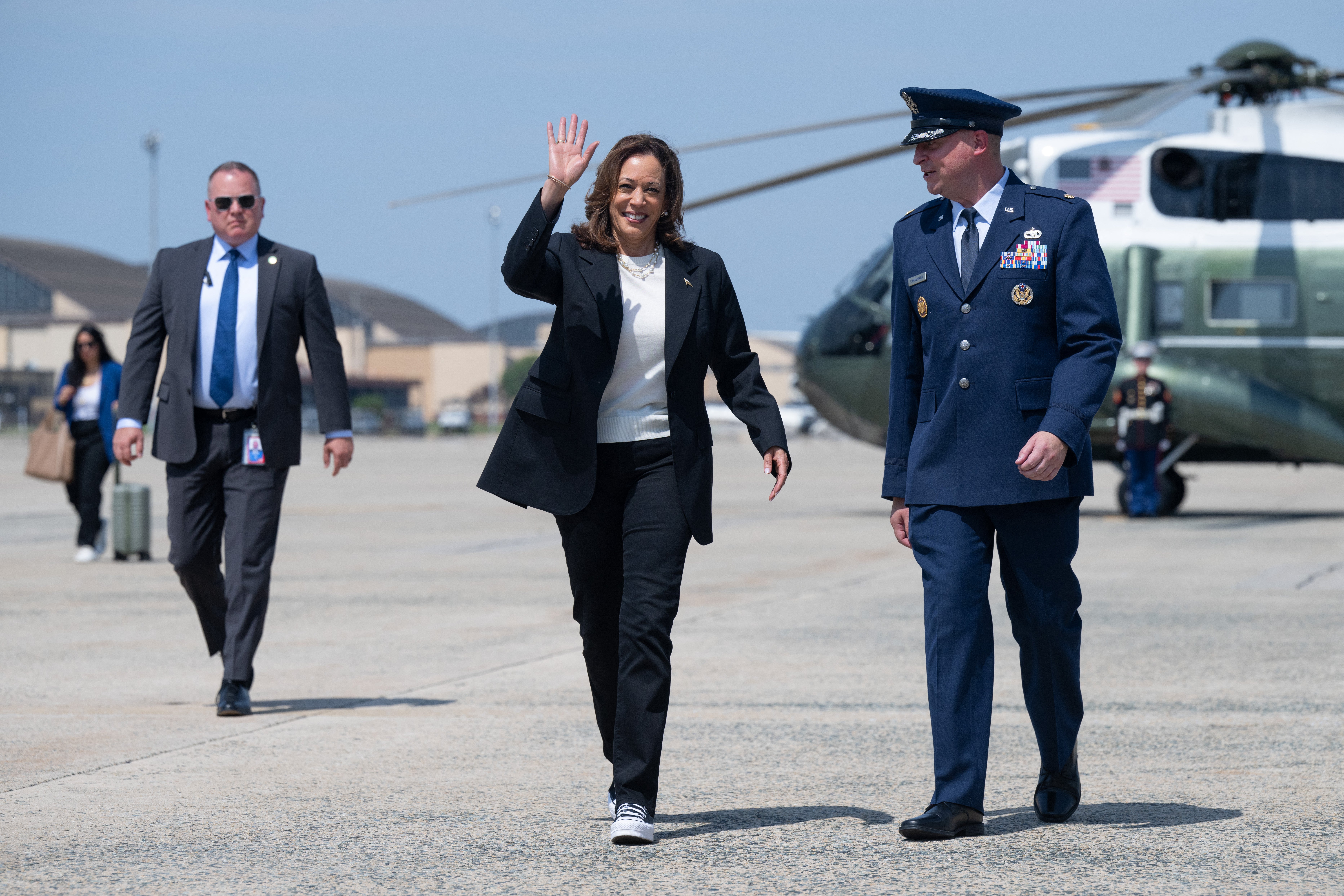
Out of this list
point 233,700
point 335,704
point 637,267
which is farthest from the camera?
point 335,704

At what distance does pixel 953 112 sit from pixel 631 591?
57.4 inches

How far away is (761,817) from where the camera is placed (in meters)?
4.61

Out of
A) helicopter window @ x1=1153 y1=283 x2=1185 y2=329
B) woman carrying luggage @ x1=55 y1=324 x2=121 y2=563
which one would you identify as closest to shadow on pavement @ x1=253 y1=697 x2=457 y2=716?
woman carrying luggage @ x1=55 y1=324 x2=121 y2=563

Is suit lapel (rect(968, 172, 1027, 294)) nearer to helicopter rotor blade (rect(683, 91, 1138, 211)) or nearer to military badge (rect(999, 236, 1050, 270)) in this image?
military badge (rect(999, 236, 1050, 270))

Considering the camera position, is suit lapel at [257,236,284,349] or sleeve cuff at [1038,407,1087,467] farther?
suit lapel at [257,236,284,349]

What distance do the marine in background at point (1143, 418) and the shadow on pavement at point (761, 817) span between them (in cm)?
1284

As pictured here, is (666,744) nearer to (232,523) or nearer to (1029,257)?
(232,523)

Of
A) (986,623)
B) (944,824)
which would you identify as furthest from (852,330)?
(944,824)

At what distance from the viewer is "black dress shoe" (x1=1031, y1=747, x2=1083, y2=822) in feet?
14.7

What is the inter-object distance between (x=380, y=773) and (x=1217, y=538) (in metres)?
11.4

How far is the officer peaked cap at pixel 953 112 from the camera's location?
4.40 meters

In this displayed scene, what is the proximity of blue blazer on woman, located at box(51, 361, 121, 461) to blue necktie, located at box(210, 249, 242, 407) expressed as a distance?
6.27 meters

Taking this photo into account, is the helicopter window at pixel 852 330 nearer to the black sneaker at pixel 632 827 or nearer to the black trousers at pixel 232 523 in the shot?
the black trousers at pixel 232 523

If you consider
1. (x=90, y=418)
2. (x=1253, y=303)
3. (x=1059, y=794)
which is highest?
(x=1253, y=303)
